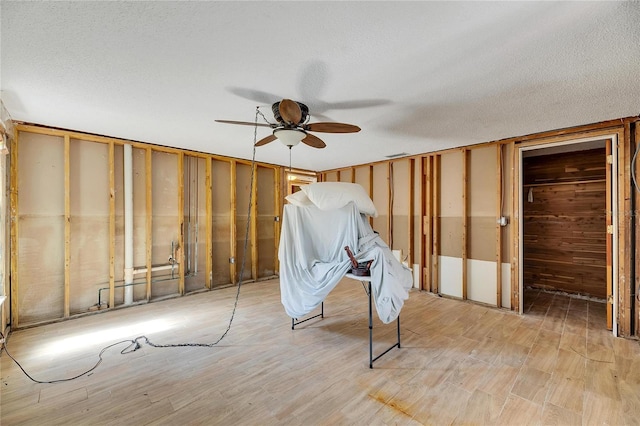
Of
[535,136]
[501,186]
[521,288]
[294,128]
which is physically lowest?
[521,288]

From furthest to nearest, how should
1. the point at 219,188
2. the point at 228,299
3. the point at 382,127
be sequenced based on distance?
the point at 219,188
the point at 228,299
the point at 382,127

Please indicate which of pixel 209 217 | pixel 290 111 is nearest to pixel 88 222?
pixel 209 217

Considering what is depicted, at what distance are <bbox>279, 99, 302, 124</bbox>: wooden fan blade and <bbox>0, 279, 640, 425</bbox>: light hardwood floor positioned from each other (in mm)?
2167

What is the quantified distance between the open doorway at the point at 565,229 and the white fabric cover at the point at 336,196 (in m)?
2.57

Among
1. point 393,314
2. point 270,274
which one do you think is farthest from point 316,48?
point 270,274

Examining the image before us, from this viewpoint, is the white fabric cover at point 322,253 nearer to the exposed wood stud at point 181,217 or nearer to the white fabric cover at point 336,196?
the white fabric cover at point 336,196

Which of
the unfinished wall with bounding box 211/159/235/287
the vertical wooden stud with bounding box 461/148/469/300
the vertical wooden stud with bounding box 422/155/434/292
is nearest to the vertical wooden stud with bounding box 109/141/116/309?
the unfinished wall with bounding box 211/159/235/287

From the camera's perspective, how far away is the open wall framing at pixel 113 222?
3.31m

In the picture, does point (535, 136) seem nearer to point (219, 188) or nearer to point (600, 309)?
point (600, 309)

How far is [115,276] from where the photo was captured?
3.90 m

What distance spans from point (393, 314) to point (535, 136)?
3.18m

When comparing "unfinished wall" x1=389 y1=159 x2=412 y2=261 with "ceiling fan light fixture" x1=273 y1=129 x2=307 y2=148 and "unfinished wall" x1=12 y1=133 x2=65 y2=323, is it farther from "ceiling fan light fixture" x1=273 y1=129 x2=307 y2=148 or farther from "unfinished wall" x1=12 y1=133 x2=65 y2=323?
"unfinished wall" x1=12 y1=133 x2=65 y2=323

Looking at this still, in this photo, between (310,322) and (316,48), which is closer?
(316,48)

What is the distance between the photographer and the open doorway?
4.16 m
